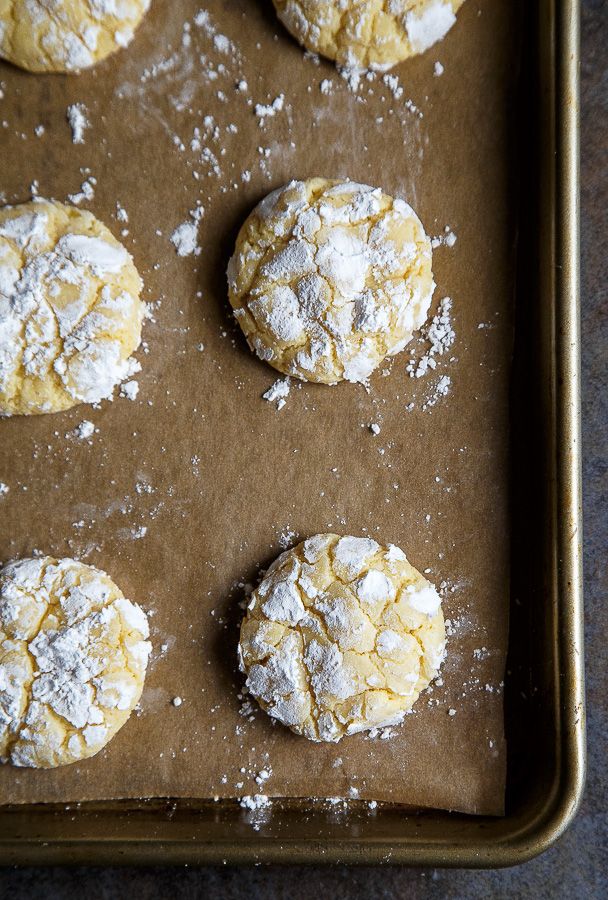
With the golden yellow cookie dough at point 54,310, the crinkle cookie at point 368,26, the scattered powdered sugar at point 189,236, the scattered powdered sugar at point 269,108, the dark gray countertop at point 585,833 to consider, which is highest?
the crinkle cookie at point 368,26

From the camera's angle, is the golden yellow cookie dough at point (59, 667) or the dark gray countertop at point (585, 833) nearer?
the golden yellow cookie dough at point (59, 667)

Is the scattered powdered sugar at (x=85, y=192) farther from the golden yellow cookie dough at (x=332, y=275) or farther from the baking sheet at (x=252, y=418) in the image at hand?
the golden yellow cookie dough at (x=332, y=275)

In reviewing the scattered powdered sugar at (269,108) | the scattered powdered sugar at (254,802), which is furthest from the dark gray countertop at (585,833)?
the scattered powdered sugar at (269,108)

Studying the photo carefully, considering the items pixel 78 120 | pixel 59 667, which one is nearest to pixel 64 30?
pixel 78 120

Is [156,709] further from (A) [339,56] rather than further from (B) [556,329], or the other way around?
(A) [339,56]

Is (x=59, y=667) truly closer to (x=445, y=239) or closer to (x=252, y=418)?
(x=252, y=418)

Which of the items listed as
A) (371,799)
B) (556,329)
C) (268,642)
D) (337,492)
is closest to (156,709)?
(268,642)

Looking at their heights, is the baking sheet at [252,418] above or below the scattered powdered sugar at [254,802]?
above
